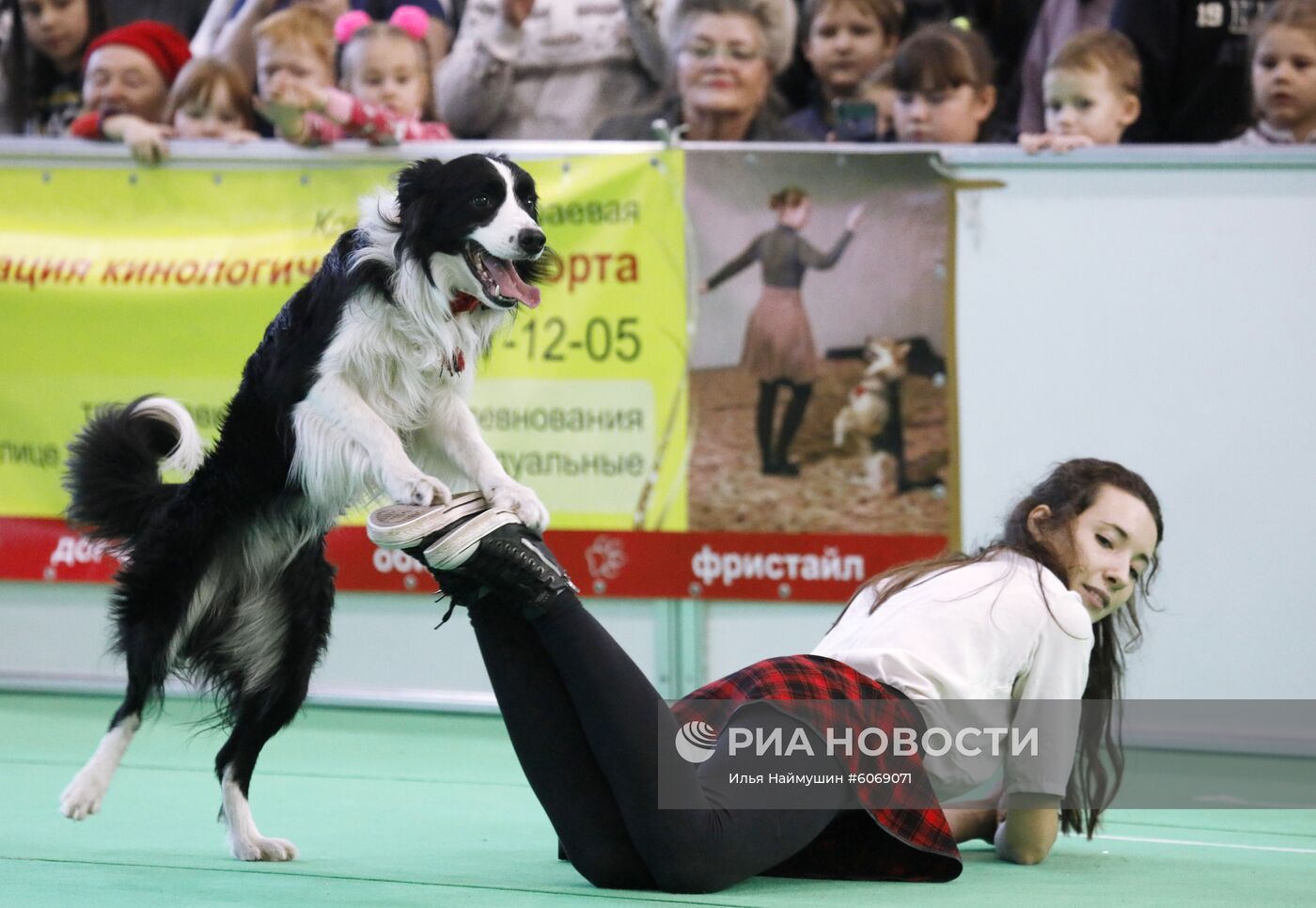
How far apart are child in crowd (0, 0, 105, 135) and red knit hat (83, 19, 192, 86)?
403mm

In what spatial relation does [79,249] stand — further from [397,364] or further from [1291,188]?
[1291,188]

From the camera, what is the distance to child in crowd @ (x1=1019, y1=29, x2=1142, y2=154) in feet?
16.9

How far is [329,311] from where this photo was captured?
327cm

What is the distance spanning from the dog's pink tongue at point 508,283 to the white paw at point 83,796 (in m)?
1.35

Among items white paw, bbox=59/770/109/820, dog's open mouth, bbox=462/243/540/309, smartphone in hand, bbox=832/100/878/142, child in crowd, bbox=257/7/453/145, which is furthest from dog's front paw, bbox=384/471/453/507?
smartphone in hand, bbox=832/100/878/142

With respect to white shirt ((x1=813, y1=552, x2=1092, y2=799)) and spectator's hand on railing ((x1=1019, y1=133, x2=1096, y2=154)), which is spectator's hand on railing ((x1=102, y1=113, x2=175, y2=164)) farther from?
white shirt ((x1=813, y1=552, x2=1092, y2=799))

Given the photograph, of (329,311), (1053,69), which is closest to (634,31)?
(1053,69)

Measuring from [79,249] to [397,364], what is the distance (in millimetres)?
2737

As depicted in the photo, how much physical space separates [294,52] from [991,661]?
3.84m

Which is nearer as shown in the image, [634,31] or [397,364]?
[397,364]

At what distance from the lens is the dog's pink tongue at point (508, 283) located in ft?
10.7

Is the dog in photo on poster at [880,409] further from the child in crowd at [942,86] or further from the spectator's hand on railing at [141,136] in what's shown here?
the spectator's hand on railing at [141,136]

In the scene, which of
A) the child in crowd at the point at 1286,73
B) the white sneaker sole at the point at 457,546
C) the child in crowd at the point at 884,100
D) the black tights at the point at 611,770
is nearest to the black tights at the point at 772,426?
the child in crowd at the point at 884,100

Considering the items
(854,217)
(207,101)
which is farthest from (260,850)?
(207,101)
